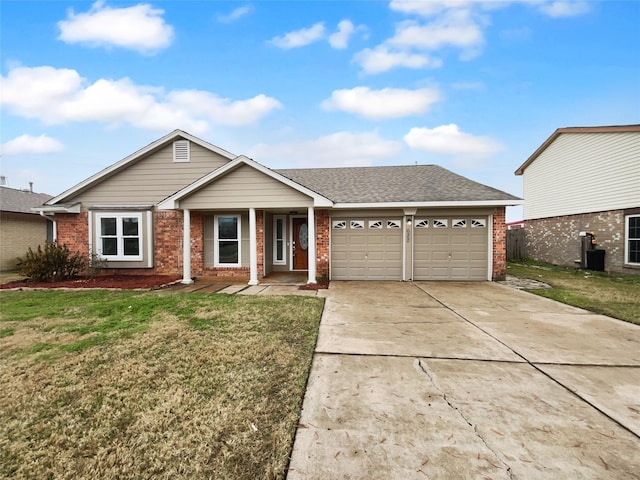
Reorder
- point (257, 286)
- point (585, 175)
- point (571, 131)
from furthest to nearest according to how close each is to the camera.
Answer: point (571, 131), point (585, 175), point (257, 286)

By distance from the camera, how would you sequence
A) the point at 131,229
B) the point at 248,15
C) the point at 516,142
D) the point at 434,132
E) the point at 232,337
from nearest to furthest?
the point at 232,337, the point at 131,229, the point at 248,15, the point at 516,142, the point at 434,132

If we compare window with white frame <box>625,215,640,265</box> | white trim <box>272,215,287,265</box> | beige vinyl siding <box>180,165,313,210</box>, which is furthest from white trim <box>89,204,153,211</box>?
window with white frame <box>625,215,640,265</box>

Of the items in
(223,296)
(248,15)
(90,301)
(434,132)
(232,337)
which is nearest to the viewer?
(232,337)

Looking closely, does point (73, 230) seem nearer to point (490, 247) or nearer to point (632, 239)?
point (490, 247)

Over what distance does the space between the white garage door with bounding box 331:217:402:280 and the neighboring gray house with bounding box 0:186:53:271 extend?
14183mm

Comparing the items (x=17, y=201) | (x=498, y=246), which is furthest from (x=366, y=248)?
(x=17, y=201)

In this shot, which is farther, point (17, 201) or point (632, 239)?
point (17, 201)

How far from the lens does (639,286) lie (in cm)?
893

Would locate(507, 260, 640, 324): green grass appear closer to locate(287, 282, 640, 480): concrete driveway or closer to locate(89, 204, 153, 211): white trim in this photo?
locate(287, 282, 640, 480): concrete driveway

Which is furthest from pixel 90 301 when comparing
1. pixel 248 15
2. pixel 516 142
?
pixel 516 142

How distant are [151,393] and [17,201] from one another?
64.9 feet

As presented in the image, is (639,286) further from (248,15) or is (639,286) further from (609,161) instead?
(248,15)

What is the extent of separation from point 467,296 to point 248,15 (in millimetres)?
13095

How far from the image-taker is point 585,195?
1338 centimetres
